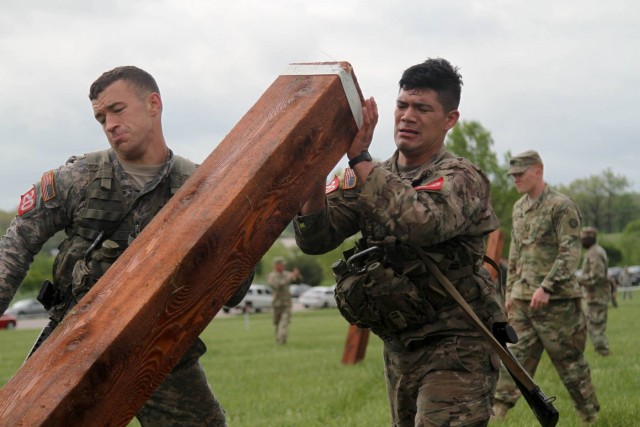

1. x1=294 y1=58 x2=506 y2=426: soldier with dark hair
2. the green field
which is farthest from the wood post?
x1=294 y1=58 x2=506 y2=426: soldier with dark hair

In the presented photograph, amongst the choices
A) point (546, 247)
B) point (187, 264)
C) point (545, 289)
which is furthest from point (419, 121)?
point (546, 247)

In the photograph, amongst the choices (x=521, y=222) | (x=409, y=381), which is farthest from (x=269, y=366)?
(x=409, y=381)

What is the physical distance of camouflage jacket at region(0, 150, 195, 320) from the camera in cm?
421

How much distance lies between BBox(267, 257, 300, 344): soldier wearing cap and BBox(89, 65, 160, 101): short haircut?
18.2 m

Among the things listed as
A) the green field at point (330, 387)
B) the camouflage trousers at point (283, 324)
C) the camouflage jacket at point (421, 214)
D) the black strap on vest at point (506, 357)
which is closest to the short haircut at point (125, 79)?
the camouflage jacket at point (421, 214)

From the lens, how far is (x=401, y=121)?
14.8 ft

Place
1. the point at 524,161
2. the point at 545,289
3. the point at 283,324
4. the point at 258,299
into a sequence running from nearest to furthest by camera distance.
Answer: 1. the point at 545,289
2. the point at 524,161
3. the point at 283,324
4. the point at 258,299

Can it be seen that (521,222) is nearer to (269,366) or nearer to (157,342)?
(157,342)

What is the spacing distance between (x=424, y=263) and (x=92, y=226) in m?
1.63

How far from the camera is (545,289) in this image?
326 inches

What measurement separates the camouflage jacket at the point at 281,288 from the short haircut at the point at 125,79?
1821 cm

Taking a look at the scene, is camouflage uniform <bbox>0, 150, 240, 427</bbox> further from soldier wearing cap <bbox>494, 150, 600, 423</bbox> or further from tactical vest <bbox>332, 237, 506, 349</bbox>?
soldier wearing cap <bbox>494, 150, 600, 423</bbox>

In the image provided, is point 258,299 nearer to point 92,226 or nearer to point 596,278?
point 596,278

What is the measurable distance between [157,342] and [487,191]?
7.21 ft
